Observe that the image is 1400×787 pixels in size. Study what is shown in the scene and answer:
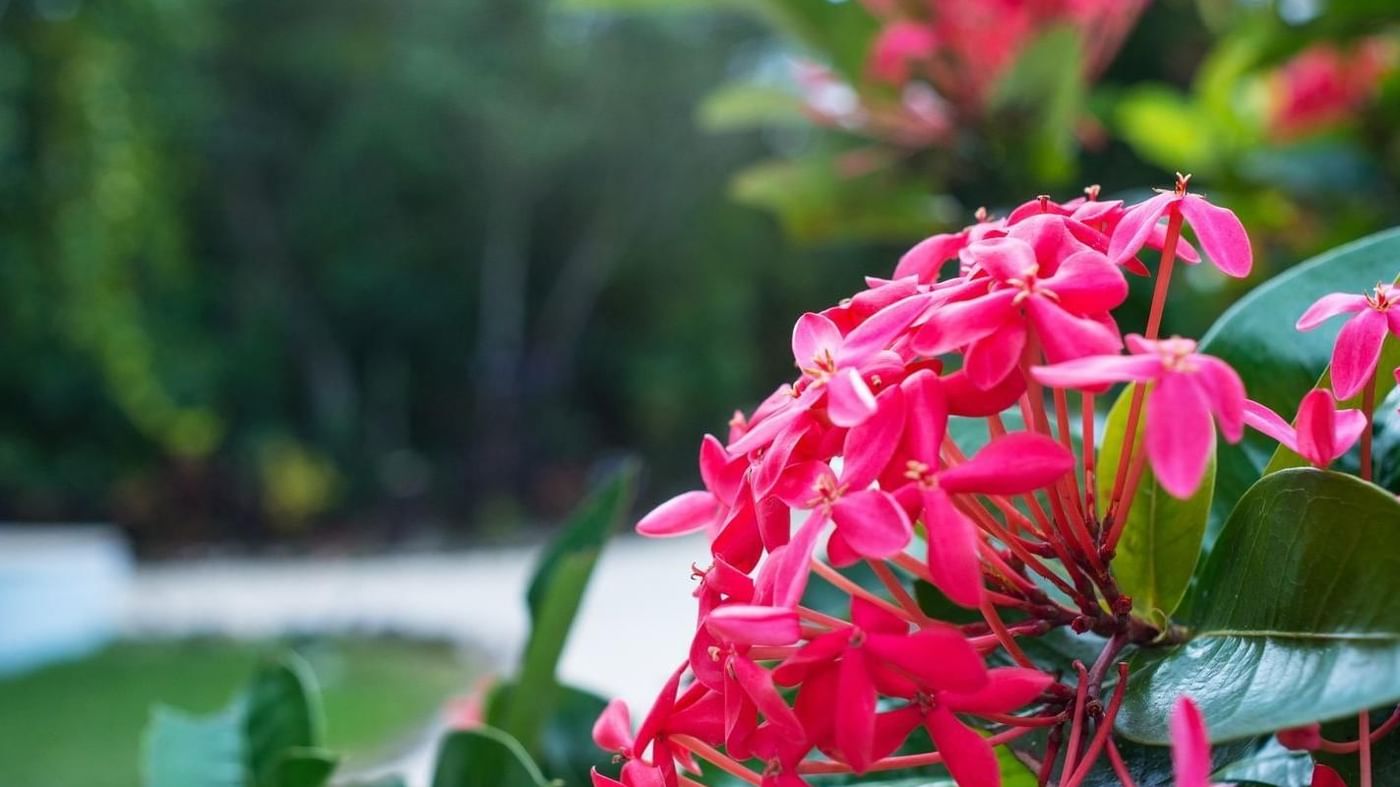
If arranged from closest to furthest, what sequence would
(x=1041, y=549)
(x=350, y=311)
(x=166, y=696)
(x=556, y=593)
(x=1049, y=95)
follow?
(x=1041, y=549) → (x=556, y=593) → (x=1049, y=95) → (x=166, y=696) → (x=350, y=311)

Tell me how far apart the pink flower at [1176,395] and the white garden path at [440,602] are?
12.3 feet

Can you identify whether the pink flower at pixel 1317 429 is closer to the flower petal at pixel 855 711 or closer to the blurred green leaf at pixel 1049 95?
the flower petal at pixel 855 711

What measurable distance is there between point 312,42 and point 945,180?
8.12 metres

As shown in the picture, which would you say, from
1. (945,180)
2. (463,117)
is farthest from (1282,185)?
(463,117)

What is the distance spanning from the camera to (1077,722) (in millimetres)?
264

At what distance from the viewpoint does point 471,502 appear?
8703mm

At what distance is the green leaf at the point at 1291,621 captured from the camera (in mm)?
219

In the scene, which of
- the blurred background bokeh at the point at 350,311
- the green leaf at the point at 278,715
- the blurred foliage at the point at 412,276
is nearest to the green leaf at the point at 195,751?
the green leaf at the point at 278,715

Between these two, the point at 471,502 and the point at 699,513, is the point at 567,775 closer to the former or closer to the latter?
the point at 699,513

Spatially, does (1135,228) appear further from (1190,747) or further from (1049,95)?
(1049,95)

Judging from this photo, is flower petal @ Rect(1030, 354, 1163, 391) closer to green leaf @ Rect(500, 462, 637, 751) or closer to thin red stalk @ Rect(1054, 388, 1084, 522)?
thin red stalk @ Rect(1054, 388, 1084, 522)

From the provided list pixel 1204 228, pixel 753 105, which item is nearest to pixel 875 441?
pixel 1204 228

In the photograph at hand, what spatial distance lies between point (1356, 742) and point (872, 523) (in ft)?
0.47

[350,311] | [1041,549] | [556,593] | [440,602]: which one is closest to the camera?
[1041,549]
